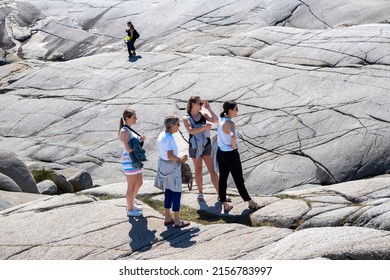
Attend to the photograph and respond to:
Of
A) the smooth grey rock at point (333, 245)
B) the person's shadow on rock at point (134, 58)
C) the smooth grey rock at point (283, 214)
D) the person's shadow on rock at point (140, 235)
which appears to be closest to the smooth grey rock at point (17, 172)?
the person's shadow on rock at point (140, 235)

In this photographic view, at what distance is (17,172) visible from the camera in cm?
1769

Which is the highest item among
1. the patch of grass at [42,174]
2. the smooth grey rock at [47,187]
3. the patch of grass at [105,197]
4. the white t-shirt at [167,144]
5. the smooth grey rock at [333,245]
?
the white t-shirt at [167,144]

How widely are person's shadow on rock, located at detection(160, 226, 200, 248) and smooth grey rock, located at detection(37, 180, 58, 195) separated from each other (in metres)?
6.98

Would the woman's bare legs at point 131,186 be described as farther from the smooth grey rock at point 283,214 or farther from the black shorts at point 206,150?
the smooth grey rock at point 283,214

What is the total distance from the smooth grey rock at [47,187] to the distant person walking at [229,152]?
265 inches

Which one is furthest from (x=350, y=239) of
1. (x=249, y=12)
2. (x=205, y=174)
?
(x=249, y=12)

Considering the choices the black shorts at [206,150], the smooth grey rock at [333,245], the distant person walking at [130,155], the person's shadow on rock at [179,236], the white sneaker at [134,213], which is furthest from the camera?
the black shorts at [206,150]

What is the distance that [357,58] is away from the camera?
72.9 ft

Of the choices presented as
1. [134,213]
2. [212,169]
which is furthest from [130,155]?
[212,169]

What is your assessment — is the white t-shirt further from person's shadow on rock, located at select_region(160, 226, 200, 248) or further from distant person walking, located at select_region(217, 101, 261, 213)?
person's shadow on rock, located at select_region(160, 226, 200, 248)

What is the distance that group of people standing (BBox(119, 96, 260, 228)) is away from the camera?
11961mm

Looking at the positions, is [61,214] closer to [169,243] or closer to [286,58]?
[169,243]

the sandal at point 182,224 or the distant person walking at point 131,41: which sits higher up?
the distant person walking at point 131,41

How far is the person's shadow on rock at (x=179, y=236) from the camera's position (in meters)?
11.4
